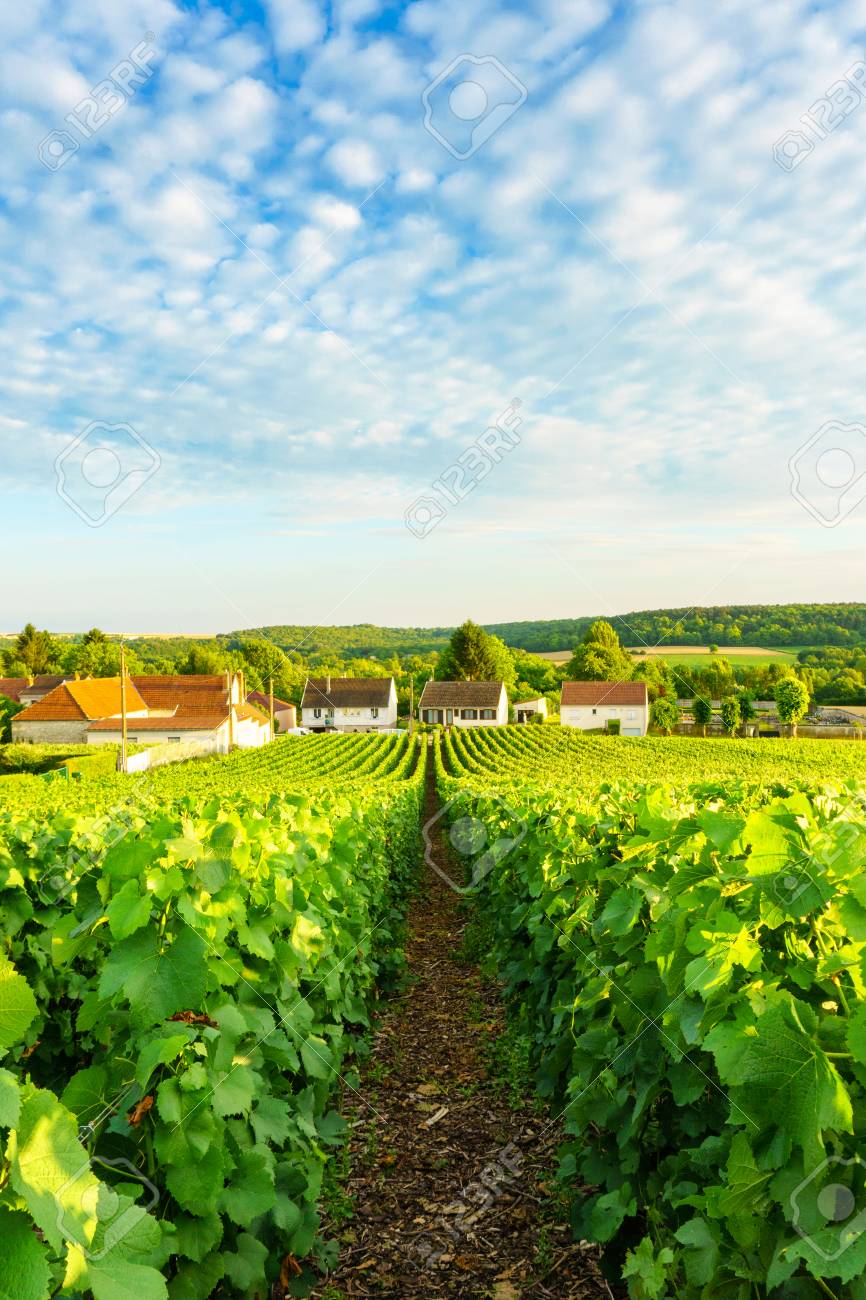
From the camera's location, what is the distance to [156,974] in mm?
2850

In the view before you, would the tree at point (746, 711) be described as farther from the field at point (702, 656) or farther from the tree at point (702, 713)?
the field at point (702, 656)

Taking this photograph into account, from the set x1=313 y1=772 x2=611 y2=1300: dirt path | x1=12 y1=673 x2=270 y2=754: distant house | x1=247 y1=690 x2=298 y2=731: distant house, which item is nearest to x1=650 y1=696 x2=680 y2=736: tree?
x1=12 y1=673 x2=270 y2=754: distant house

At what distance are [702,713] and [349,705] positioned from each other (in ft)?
121

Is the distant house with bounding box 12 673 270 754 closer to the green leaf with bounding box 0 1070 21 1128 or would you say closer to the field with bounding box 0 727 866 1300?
the field with bounding box 0 727 866 1300

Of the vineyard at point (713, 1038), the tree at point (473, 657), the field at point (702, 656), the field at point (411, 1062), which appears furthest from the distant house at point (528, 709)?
the vineyard at point (713, 1038)

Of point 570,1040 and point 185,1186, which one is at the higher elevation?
point 185,1186

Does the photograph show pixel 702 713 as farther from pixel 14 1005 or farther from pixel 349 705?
Answer: pixel 14 1005

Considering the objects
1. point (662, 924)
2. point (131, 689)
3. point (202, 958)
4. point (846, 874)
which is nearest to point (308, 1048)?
point (202, 958)

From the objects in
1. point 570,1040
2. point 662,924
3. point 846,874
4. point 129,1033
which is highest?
point 846,874

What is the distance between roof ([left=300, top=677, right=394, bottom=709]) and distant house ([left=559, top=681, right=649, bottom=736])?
2155cm

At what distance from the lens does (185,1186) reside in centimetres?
270

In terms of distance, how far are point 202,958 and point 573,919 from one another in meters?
2.74

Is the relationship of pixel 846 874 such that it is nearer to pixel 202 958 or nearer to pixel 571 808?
pixel 202 958

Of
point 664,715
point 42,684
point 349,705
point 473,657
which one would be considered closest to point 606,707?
point 664,715
